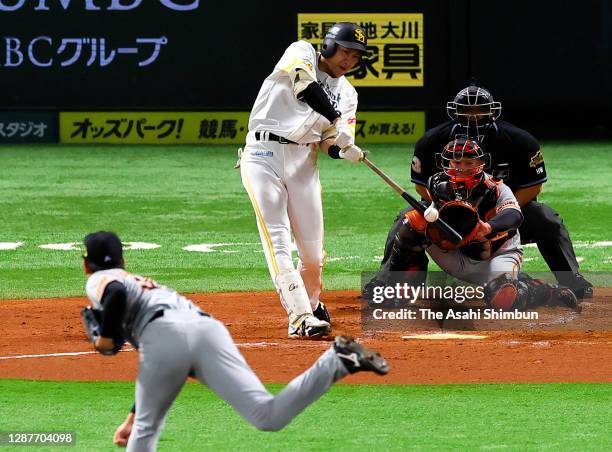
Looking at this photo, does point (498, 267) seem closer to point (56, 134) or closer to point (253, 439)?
point (253, 439)

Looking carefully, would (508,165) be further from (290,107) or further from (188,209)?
(188,209)

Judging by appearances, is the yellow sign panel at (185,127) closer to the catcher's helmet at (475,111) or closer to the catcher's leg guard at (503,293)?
the catcher's helmet at (475,111)

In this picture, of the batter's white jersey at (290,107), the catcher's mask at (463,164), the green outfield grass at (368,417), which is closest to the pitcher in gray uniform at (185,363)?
the green outfield grass at (368,417)

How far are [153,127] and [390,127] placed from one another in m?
3.69

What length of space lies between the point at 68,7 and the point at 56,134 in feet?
6.49

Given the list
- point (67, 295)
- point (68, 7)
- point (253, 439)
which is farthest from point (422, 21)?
point (253, 439)

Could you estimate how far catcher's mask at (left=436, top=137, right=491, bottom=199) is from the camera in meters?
9.05

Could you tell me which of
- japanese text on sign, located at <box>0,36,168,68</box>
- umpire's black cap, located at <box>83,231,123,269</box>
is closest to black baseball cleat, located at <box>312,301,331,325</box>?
umpire's black cap, located at <box>83,231,123,269</box>

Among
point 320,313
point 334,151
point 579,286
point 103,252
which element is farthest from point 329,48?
point 103,252

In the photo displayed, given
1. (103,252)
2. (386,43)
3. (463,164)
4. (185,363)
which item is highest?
(103,252)

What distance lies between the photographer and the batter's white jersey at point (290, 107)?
8.45 metres

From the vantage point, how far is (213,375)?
5039 mm

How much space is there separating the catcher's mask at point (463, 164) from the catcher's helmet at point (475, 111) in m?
0.32

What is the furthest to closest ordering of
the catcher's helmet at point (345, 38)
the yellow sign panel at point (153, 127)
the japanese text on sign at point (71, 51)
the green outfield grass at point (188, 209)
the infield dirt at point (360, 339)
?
the yellow sign panel at point (153, 127) < the japanese text on sign at point (71, 51) < the green outfield grass at point (188, 209) < the catcher's helmet at point (345, 38) < the infield dirt at point (360, 339)
